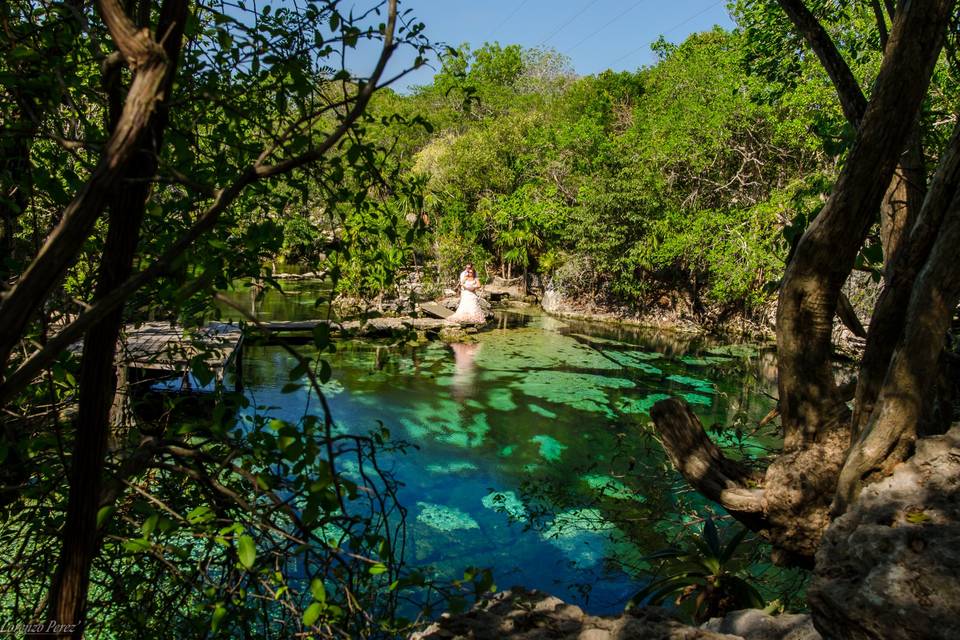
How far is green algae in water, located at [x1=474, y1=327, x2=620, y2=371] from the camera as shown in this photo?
14.0m

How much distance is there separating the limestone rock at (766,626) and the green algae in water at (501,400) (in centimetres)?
786

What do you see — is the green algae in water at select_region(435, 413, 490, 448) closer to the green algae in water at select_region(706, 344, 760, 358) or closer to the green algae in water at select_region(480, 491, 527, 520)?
the green algae in water at select_region(480, 491, 527, 520)

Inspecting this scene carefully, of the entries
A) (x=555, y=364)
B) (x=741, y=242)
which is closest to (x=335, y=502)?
(x=555, y=364)

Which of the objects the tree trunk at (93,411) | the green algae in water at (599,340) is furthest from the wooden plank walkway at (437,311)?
the tree trunk at (93,411)

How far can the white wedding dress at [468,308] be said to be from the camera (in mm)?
17328

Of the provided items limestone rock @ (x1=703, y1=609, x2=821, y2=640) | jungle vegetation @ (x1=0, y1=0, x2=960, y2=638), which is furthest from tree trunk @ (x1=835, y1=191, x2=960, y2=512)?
limestone rock @ (x1=703, y1=609, x2=821, y2=640)

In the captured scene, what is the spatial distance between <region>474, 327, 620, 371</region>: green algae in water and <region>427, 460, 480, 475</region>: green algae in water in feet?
16.5

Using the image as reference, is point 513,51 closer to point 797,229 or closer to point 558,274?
point 558,274

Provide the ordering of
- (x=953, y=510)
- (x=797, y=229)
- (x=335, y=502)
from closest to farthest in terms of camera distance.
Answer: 1. (x=335, y=502)
2. (x=953, y=510)
3. (x=797, y=229)

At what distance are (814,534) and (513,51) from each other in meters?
43.3

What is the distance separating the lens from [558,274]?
68.4ft

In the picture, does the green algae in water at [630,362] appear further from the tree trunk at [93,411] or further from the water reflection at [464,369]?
the tree trunk at [93,411]

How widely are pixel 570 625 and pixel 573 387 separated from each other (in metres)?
9.69

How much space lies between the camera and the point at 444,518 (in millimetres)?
7223
